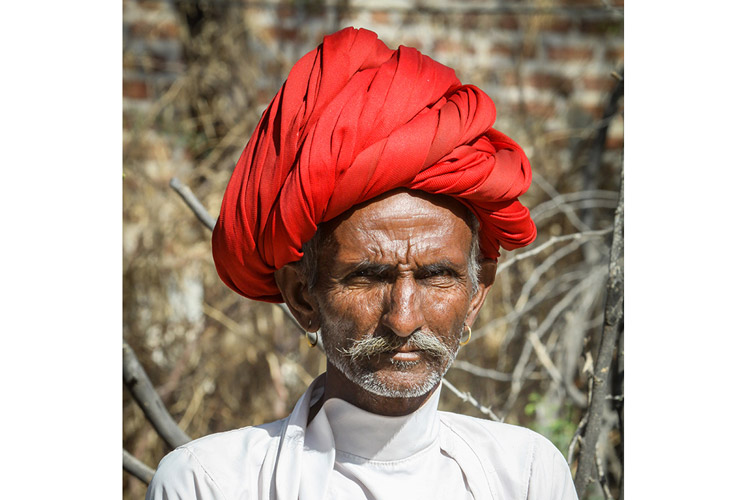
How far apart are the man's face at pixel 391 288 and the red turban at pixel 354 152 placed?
1.2 inches

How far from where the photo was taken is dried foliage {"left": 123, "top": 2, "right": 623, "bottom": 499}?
7.25ft

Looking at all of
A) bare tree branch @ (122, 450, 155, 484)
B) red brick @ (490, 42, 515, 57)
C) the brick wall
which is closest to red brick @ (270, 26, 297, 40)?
the brick wall

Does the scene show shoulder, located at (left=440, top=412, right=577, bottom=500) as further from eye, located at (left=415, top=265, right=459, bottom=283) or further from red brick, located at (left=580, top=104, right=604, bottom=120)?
red brick, located at (left=580, top=104, right=604, bottom=120)

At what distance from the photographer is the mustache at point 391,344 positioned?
111 cm

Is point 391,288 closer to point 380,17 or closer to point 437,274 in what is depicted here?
point 437,274

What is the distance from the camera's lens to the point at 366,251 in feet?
3.68

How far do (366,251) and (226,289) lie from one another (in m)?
1.44

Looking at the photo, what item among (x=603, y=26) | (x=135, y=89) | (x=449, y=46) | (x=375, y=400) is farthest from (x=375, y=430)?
(x=135, y=89)

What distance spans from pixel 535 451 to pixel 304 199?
21.6 inches

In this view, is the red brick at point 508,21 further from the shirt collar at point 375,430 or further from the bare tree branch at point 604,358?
the shirt collar at point 375,430

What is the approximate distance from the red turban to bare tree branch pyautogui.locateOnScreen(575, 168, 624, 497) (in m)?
0.40

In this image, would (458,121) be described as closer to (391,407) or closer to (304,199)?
(304,199)

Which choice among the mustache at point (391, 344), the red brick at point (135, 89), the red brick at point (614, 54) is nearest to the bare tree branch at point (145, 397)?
the mustache at point (391, 344)

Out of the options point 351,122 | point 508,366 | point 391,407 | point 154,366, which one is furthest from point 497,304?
point 351,122
